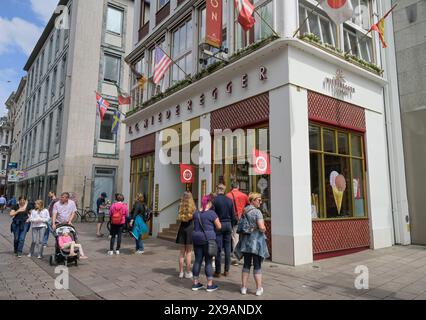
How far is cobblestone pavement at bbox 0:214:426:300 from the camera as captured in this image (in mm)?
5684

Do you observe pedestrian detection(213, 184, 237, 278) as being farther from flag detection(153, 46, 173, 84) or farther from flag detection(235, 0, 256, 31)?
flag detection(153, 46, 173, 84)

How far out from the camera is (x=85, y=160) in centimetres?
2361

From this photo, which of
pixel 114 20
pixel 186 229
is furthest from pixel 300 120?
pixel 114 20

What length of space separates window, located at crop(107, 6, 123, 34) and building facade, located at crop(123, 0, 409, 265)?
14186mm

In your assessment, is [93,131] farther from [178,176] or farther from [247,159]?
[247,159]

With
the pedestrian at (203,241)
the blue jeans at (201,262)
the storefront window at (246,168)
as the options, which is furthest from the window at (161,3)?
the blue jeans at (201,262)

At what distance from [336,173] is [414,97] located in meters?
4.59

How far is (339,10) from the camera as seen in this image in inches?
324

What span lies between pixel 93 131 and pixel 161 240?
13.9 metres

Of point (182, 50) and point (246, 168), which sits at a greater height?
point (182, 50)

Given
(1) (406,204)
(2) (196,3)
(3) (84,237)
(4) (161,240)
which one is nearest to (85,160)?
(3) (84,237)

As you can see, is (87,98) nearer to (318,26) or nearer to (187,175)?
(187,175)

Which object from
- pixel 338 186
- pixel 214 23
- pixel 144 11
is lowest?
pixel 338 186

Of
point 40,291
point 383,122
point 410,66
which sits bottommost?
point 40,291
